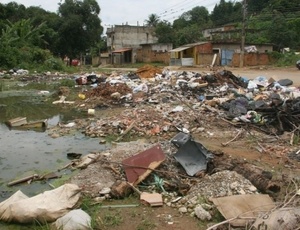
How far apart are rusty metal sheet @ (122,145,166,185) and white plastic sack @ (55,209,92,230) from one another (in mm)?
1082

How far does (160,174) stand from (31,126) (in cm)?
434

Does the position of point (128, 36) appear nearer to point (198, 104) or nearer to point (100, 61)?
point (100, 61)

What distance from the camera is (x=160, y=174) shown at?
14.8ft

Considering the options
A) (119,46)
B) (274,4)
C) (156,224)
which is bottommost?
(156,224)

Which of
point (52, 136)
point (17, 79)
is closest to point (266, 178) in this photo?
point (52, 136)

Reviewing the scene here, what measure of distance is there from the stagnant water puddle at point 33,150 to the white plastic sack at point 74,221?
1.17 metres

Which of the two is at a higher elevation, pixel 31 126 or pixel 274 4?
pixel 274 4

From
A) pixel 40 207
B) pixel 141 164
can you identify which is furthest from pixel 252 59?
pixel 40 207

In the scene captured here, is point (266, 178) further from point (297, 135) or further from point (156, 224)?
point (297, 135)

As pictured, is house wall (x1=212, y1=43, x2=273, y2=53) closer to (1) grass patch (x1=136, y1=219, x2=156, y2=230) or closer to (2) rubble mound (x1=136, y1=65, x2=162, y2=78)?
(2) rubble mound (x1=136, y1=65, x2=162, y2=78)

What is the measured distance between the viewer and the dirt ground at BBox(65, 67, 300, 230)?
3449 mm

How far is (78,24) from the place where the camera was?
32.0 m

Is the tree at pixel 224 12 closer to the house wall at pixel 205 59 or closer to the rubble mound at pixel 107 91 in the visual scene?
the house wall at pixel 205 59

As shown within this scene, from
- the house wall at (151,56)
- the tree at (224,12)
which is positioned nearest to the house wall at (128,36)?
the house wall at (151,56)
